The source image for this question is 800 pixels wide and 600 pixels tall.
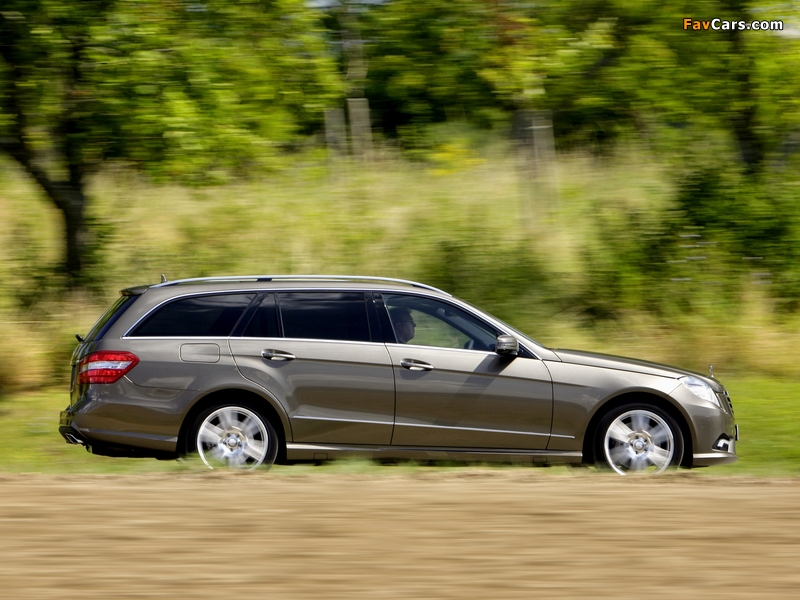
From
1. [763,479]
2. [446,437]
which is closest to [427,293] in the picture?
[446,437]

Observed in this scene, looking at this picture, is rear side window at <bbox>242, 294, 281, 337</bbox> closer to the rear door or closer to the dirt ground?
the rear door

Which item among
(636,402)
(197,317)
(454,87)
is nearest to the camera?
(636,402)

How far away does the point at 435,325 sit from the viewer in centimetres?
816

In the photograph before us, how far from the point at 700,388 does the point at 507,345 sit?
159 centimetres

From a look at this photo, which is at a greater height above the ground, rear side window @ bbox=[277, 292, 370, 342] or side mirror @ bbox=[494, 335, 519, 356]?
rear side window @ bbox=[277, 292, 370, 342]

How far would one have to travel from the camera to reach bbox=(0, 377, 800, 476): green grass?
811cm

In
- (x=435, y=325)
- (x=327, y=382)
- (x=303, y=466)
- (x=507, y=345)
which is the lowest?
(x=303, y=466)

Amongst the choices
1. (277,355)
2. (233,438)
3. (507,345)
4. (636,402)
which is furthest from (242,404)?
(636,402)

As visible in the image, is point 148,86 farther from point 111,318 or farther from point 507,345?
point 507,345

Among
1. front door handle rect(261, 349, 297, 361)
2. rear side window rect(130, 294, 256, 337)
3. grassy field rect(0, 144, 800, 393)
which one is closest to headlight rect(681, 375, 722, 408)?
Result: front door handle rect(261, 349, 297, 361)

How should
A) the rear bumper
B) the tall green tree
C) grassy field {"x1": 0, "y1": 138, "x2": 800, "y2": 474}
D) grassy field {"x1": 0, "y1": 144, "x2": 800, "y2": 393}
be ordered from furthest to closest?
grassy field {"x1": 0, "y1": 144, "x2": 800, "y2": 393} < grassy field {"x1": 0, "y1": 138, "x2": 800, "y2": 474} < the tall green tree < the rear bumper

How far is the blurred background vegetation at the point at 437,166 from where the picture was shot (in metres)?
13.0

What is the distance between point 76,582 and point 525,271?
11231 millimetres

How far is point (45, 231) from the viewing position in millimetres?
16250
